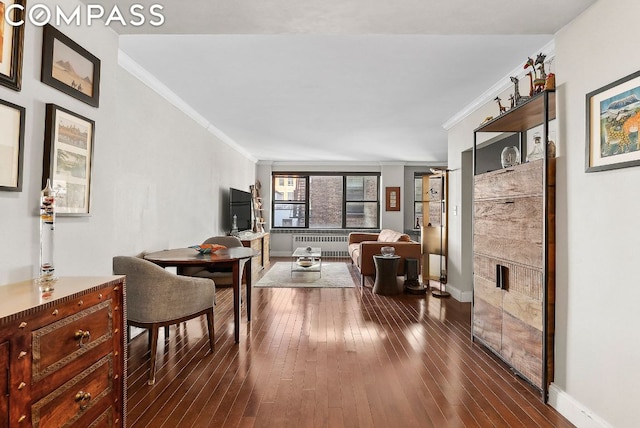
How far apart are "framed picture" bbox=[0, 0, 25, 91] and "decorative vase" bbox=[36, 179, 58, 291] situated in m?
0.46

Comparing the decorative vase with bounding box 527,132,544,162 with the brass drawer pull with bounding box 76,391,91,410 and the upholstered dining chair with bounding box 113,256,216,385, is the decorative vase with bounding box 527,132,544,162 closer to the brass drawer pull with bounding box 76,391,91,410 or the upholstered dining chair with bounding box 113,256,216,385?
the upholstered dining chair with bounding box 113,256,216,385

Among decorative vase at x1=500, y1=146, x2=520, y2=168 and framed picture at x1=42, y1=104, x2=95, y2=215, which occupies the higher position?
decorative vase at x1=500, y1=146, x2=520, y2=168

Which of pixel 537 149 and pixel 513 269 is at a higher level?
pixel 537 149

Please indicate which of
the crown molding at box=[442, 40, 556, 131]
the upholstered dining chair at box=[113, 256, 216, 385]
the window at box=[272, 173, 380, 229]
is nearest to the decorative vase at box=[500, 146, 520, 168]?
the crown molding at box=[442, 40, 556, 131]

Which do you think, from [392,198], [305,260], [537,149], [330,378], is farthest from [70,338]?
[392,198]

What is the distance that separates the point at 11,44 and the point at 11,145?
0.43 m

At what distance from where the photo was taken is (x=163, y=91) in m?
4.18

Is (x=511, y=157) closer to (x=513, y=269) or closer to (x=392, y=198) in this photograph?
(x=513, y=269)

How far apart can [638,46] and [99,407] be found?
3008 mm

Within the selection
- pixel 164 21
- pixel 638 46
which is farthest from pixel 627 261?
pixel 164 21

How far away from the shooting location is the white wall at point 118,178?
5.73 feet

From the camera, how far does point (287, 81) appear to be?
4.03m

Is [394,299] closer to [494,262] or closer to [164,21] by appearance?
[494,262]

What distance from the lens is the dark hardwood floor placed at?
7.31 feet
